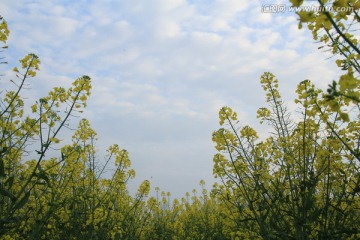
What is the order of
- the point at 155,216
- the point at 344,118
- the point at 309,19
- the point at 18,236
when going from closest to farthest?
1. the point at 344,118
2. the point at 309,19
3. the point at 18,236
4. the point at 155,216

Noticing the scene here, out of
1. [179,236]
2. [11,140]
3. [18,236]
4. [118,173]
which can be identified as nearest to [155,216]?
[179,236]

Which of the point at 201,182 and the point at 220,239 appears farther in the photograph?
the point at 201,182

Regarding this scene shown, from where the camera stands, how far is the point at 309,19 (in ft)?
5.14

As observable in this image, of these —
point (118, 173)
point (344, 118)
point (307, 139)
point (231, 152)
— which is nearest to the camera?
point (344, 118)

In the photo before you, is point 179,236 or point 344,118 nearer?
point 344,118

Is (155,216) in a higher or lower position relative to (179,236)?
higher

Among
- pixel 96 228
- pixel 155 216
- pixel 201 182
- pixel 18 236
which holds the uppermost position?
pixel 201 182

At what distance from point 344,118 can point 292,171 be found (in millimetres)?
2810

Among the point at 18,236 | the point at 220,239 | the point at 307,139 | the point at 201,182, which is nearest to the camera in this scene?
the point at 307,139

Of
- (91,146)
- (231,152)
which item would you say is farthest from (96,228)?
(231,152)

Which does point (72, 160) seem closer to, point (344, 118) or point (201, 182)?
point (344, 118)

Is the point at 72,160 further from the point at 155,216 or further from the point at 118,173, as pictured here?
the point at 155,216

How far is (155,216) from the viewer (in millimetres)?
10195

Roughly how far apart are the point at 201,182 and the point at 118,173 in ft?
25.1
